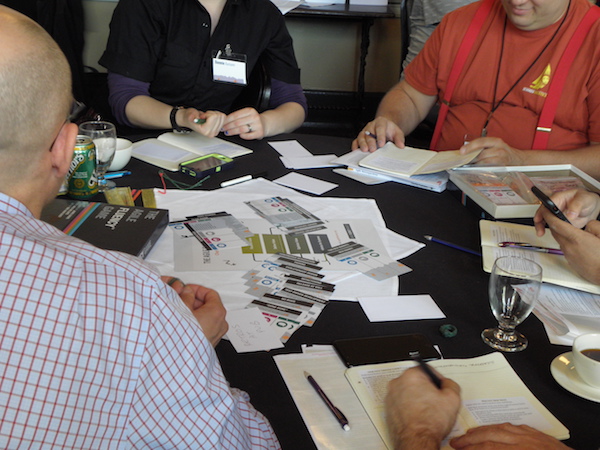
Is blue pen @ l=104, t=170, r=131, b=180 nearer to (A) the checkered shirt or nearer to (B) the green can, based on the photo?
(B) the green can

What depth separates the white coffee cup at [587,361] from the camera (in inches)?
38.1

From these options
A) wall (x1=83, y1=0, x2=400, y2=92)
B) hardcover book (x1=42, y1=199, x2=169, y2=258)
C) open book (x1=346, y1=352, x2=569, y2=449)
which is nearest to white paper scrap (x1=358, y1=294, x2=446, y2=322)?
open book (x1=346, y1=352, x2=569, y2=449)

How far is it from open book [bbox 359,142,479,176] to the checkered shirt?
1215 millimetres

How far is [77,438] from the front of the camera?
688mm

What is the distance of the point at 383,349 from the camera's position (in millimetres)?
1065

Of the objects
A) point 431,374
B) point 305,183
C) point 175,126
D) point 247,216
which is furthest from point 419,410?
point 175,126

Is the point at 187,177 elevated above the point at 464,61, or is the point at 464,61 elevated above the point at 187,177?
the point at 464,61

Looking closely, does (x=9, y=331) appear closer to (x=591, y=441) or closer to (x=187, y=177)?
(x=591, y=441)

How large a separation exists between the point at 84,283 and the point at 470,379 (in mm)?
655

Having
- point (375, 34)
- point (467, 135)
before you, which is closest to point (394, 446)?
point (467, 135)

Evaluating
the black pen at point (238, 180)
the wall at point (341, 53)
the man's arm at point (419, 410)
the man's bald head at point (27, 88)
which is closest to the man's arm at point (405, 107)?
the black pen at point (238, 180)

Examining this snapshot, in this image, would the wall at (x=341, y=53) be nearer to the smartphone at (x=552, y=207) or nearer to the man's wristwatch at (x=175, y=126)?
the man's wristwatch at (x=175, y=126)

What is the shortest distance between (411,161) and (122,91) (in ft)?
3.81

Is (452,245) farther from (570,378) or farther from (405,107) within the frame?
(405,107)
